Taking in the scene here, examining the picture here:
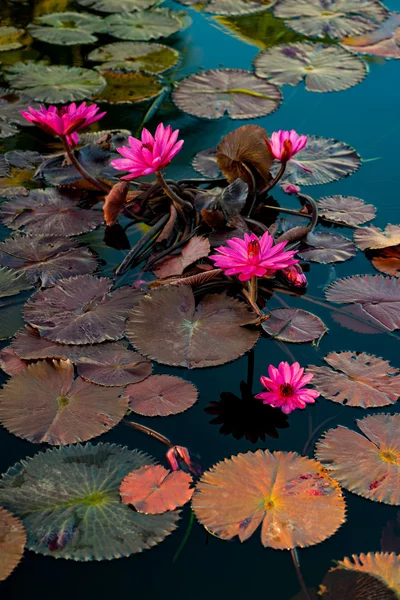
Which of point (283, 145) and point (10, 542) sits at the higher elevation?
point (283, 145)

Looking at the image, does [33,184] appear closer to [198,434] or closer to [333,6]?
[198,434]

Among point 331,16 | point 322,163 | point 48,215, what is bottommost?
point 48,215

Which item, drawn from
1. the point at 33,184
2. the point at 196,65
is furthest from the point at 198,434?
the point at 196,65

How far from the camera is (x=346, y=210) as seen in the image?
2584 millimetres

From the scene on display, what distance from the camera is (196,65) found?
3.72m

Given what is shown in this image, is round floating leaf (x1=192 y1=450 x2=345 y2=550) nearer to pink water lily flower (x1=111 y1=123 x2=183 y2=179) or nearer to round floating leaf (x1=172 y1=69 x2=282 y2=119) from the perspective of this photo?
pink water lily flower (x1=111 y1=123 x2=183 y2=179)

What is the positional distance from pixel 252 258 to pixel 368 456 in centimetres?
62

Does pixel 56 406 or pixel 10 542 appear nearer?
pixel 10 542

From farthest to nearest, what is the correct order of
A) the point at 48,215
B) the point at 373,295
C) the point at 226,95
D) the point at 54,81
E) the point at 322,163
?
the point at 54,81
the point at 226,95
the point at 322,163
the point at 48,215
the point at 373,295

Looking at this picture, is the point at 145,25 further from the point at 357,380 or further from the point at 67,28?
the point at 357,380

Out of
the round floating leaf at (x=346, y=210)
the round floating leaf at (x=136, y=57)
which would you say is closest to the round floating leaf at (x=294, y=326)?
the round floating leaf at (x=346, y=210)

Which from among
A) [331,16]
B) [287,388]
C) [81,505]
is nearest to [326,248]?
[287,388]

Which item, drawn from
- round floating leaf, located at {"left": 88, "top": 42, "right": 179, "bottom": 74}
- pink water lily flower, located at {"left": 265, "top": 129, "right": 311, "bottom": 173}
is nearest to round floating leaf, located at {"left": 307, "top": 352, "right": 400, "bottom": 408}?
pink water lily flower, located at {"left": 265, "top": 129, "right": 311, "bottom": 173}

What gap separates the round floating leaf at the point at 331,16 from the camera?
4011 millimetres
